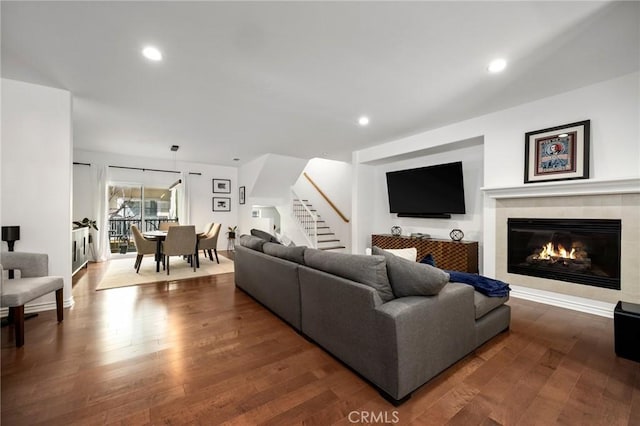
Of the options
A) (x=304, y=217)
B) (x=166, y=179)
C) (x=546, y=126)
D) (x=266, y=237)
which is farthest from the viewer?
(x=304, y=217)

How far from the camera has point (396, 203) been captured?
5.67 meters

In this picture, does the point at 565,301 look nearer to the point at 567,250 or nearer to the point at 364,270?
the point at 567,250

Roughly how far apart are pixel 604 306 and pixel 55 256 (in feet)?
20.7

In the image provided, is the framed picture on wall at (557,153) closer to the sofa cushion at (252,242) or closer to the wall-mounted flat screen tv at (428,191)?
the wall-mounted flat screen tv at (428,191)

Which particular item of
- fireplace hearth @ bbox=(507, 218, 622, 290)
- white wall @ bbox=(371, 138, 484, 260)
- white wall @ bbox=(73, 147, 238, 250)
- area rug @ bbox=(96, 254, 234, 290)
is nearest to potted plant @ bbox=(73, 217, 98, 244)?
white wall @ bbox=(73, 147, 238, 250)

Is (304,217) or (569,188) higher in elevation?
(569,188)

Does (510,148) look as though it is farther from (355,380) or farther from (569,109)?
(355,380)

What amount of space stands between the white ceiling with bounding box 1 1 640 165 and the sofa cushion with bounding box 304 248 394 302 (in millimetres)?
1803

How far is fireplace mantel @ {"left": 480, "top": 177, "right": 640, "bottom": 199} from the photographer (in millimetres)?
2748

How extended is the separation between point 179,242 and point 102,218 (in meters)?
3.00

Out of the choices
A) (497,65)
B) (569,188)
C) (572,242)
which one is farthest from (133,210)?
(572,242)

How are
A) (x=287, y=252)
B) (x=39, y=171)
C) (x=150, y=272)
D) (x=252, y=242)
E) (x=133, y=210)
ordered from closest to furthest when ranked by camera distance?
1. (x=287, y=252)
2. (x=39, y=171)
3. (x=252, y=242)
4. (x=150, y=272)
5. (x=133, y=210)

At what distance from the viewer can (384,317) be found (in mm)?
1599

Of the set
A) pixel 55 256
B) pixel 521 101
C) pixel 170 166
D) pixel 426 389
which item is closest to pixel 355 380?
pixel 426 389
